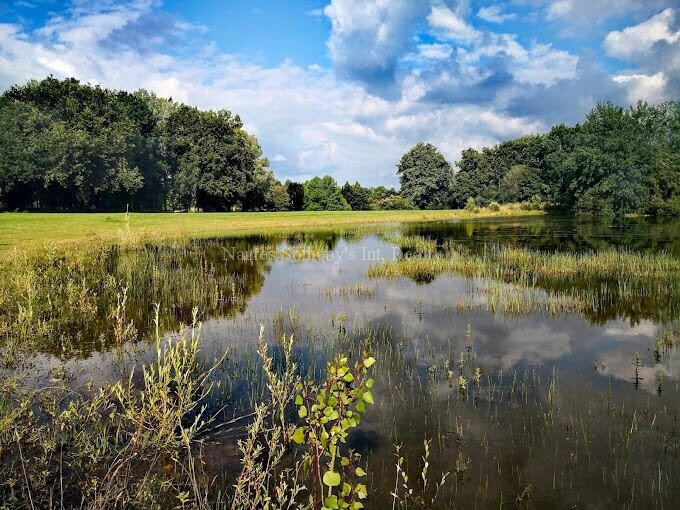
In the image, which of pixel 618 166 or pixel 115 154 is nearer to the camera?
pixel 618 166

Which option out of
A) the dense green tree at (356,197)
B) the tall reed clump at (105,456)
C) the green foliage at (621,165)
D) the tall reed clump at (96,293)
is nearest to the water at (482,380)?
the tall reed clump at (96,293)

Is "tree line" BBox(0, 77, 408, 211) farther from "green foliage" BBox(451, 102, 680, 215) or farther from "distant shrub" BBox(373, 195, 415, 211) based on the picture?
"green foliage" BBox(451, 102, 680, 215)

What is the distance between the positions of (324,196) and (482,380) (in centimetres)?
10449

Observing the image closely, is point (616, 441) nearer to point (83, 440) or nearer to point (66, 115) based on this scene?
point (83, 440)

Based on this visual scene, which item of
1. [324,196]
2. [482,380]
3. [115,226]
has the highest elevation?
[324,196]

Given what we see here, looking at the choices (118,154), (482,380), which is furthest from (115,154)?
(482,380)

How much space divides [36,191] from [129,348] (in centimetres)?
6741

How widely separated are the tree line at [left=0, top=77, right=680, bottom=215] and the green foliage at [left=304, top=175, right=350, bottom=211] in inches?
772

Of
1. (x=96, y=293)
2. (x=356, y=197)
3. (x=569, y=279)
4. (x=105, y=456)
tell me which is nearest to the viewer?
(x=105, y=456)

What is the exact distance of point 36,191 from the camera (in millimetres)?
63781

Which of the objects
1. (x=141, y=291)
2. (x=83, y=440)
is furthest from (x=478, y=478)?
(x=141, y=291)

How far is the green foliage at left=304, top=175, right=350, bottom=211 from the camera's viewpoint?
110 metres

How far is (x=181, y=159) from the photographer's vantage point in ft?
246

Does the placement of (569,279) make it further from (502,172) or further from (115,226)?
(502,172)
